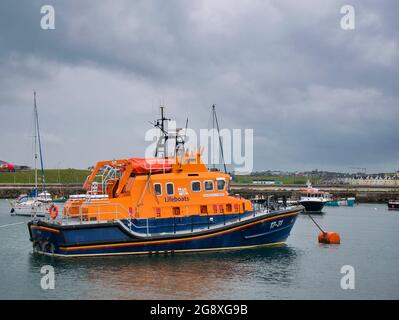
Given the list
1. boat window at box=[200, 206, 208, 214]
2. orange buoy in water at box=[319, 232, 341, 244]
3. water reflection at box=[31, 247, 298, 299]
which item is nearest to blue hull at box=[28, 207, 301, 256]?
water reflection at box=[31, 247, 298, 299]

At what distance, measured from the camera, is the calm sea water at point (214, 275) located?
1927cm

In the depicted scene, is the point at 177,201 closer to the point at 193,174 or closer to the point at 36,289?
the point at 193,174

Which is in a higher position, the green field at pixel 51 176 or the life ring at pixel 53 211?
the green field at pixel 51 176

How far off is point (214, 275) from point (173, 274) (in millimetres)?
1553

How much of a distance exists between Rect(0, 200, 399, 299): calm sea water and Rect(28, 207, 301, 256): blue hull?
458 millimetres

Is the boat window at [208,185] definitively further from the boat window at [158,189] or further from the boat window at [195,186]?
the boat window at [158,189]

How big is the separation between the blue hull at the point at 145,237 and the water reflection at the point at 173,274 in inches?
15.1

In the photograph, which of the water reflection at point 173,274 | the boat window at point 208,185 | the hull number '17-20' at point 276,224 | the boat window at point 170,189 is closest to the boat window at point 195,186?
the boat window at point 208,185

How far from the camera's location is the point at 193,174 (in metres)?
26.9

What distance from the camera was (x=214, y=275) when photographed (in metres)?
21.9

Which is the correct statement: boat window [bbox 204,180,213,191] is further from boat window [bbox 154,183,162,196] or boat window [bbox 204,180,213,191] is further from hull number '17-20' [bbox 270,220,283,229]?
hull number '17-20' [bbox 270,220,283,229]

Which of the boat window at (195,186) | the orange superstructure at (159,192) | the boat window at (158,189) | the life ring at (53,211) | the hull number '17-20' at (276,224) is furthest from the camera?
the hull number '17-20' at (276,224)
